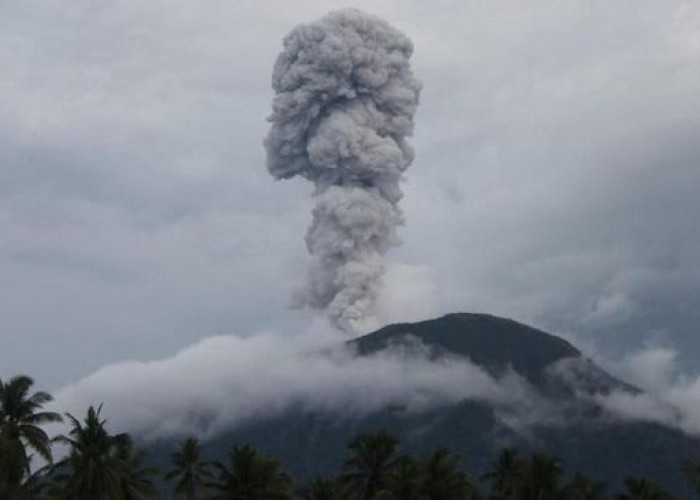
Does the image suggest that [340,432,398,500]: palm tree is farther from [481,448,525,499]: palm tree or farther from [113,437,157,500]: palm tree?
[113,437,157,500]: palm tree

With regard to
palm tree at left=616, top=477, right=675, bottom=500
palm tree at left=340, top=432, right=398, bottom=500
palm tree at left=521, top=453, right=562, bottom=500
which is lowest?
palm tree at left=616, top=477, right=675, bottom=500

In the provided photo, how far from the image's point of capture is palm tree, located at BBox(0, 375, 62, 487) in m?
68.5

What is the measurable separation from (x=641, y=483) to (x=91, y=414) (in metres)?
45.3

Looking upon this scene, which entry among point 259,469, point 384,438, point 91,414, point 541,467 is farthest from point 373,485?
point 91,414

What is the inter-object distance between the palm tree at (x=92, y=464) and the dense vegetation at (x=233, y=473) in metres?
0.05

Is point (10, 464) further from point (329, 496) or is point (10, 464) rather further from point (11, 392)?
point (329, 496)

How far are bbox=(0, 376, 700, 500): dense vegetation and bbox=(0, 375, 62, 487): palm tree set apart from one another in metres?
0.05

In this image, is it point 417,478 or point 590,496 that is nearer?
point 417,478

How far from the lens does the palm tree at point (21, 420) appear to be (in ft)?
225

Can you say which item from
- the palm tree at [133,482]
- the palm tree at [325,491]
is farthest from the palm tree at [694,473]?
the palm tree at [133,482]

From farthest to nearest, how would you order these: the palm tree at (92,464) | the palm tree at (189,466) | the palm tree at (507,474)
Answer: the palm tree at (507,474) → the palm tree at (189,466) → the palm tree at (92,464)

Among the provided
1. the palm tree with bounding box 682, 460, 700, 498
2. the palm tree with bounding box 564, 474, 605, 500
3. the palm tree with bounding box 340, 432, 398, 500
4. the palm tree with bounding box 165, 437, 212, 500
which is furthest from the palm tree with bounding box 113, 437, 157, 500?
the palm tree with bounding box 682, 460, 700, 498

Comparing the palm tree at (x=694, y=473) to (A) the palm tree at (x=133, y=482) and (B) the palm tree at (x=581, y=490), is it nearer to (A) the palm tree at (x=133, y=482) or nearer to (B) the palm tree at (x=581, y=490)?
(B) the palm tree at (x=581, y=490)

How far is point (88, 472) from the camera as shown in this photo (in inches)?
2687
